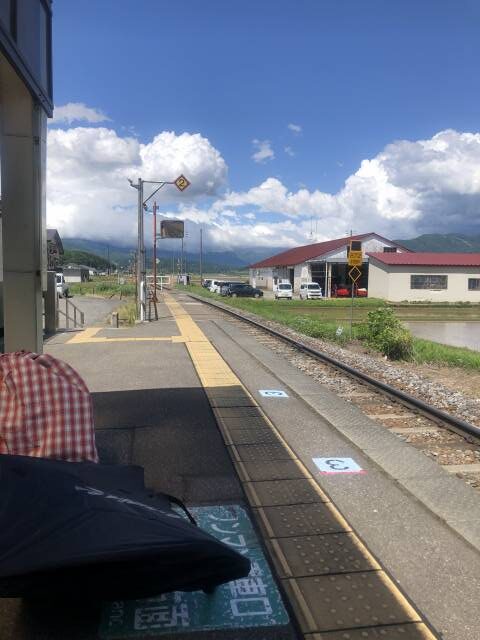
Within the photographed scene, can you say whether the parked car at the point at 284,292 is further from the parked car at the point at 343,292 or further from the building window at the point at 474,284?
the building window at the point at 474,284

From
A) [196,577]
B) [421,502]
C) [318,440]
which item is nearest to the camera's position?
[196,577]

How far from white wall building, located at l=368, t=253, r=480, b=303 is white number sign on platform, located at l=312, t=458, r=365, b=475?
43.8 meters

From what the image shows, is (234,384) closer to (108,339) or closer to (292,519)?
(292,519)

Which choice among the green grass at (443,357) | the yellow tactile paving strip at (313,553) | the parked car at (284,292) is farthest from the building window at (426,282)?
the yellow tactile paving strip at (313,553)

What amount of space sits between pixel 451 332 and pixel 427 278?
Result: 24.2m

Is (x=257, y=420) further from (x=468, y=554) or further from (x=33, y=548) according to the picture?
(x=33, y=548)

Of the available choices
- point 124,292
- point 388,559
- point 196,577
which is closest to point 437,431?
point 388,559

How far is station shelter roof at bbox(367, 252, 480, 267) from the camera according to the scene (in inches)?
1880

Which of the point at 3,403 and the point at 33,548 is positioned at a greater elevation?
the point at 3,403

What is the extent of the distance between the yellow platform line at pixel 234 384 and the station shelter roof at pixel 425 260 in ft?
98.7

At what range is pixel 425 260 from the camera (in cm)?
4844

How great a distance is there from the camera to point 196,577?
8.68 feet

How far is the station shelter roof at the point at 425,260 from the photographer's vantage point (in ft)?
157

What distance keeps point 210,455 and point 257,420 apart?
144 cm
